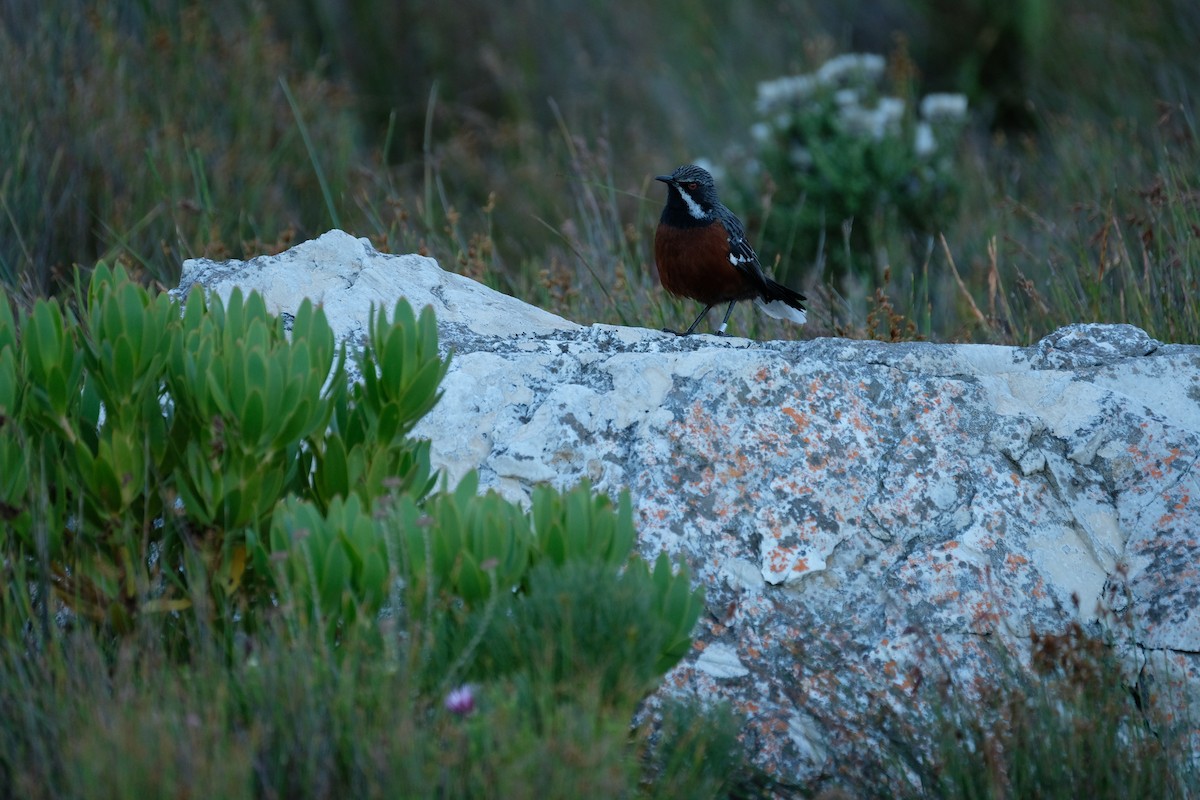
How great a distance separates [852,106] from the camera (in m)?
7.83

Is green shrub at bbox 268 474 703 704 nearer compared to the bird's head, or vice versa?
green shrub at bbox 268 474 703 704

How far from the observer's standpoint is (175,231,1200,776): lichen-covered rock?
2758 millimetres

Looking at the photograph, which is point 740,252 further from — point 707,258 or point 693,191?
point 693,191

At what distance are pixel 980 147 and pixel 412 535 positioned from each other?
311 inches

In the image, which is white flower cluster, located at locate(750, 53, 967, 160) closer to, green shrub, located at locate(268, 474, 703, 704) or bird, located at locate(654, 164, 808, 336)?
bird, located at locate(654, 164, 808, 336)

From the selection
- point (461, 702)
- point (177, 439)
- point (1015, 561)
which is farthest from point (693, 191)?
point (461, 702)

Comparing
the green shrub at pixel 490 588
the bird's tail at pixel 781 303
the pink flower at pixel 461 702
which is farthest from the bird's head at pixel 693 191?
the pink flower at pixel 461 702

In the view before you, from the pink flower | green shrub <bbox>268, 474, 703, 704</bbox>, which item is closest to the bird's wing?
green shrub <bbox>268, 474, 703, 704</bbox>

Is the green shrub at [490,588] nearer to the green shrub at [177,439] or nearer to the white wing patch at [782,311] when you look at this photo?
the green shrub at [177,439]

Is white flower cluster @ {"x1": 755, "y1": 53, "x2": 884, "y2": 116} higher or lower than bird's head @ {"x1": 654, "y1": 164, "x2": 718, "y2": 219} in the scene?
higher

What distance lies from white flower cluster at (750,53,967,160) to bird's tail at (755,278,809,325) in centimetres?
329

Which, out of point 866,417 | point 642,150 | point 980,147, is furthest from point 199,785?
point 980,147

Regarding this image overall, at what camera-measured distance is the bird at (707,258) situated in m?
4.43

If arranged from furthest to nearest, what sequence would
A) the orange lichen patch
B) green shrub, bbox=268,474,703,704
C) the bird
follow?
1. the bird
2. the orange lichen patch
3. green shrub, bbox=268,474,703,704
